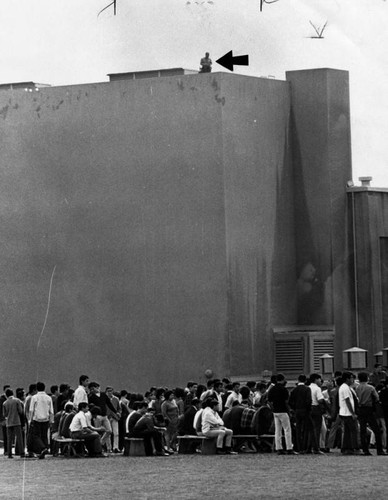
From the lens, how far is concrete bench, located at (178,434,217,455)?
29.5 metres

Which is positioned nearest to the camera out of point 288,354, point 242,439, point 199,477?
point 199,477

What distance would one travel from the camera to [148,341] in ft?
123

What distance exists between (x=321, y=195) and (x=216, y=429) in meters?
11.0

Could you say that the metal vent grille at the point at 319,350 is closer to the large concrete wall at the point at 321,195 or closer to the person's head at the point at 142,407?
the large concrete wall at the point at 321,195

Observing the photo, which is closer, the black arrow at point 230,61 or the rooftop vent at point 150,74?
the rooftop vent at point 150,74

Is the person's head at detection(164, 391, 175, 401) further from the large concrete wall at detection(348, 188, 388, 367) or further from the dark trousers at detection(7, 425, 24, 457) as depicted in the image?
the large concrete wall at detection(348, 188, 388, 367)

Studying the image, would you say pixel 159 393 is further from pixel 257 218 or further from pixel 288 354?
pixel 257 218

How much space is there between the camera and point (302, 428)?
29.0 m

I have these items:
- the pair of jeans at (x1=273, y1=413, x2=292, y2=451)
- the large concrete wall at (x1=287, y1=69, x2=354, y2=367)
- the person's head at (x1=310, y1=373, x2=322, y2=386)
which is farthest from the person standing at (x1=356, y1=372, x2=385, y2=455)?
the large concrete wall at (x1=287, y1=69, x2=354, y2=367)

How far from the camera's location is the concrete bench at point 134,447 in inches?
1172

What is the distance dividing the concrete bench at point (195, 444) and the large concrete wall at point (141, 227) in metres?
6.48

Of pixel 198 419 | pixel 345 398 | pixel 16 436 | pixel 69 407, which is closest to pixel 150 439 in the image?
pixel 198 419

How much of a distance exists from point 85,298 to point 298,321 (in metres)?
5.13

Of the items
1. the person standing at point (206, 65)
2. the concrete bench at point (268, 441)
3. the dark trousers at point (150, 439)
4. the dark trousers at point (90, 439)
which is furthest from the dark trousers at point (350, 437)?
the person standing at point (206, 65)
